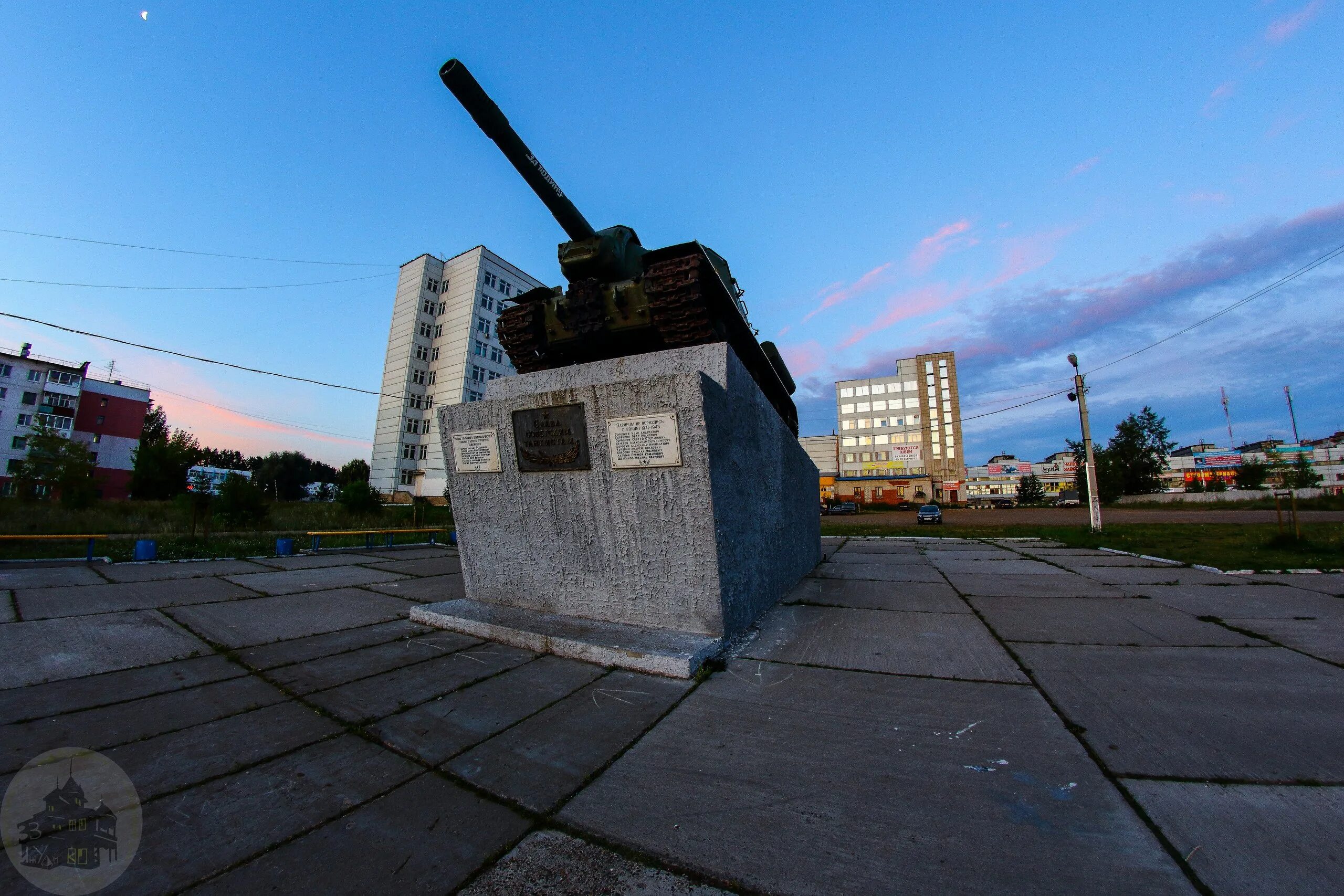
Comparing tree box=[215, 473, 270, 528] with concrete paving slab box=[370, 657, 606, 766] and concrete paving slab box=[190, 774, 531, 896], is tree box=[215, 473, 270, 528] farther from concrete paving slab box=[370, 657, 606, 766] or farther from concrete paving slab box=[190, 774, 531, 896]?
concrete paving slab box=[190, 774, 531, 896]

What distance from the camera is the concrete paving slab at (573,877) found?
3.70 feet

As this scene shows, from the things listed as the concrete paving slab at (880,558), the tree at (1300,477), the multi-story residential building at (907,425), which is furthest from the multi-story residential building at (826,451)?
the concrete paving slab at (880,558)

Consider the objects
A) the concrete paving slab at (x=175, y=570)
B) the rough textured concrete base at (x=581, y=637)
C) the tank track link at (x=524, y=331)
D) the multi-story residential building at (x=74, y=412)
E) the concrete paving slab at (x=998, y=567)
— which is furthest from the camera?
the multi-story residential building at (x=74, y=412)

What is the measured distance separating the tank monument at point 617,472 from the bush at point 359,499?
58.9ft

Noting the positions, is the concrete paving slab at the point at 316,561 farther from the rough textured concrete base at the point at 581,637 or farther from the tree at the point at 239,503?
the tree at the point at 239,503

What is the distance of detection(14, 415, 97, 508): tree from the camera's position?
24.4 meters

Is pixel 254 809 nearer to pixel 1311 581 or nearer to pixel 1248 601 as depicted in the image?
pixel 1248 601

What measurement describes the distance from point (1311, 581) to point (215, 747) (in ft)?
30.1

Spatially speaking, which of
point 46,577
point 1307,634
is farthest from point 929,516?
point 46,577

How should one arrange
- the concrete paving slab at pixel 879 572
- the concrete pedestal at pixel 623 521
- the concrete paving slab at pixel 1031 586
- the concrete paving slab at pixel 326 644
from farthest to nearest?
the concrete paving slab at pixel 879 572
the concrete paving slab at pixel 1031 586
the concrete pedestal at pixel 623 521
the concrete paving slab at pixel 326 644

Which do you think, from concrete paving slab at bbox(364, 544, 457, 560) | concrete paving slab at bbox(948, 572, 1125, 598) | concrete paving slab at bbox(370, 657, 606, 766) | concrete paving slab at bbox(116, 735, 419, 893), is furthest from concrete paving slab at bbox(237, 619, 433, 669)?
concrete paving slab at bbox(364, 544, 457, 560)

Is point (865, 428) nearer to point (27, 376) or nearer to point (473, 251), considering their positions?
point (473, 251)

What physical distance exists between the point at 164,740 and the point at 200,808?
67 centimetres

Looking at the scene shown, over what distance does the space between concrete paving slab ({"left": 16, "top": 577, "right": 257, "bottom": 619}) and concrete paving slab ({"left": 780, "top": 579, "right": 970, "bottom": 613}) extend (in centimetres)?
534
